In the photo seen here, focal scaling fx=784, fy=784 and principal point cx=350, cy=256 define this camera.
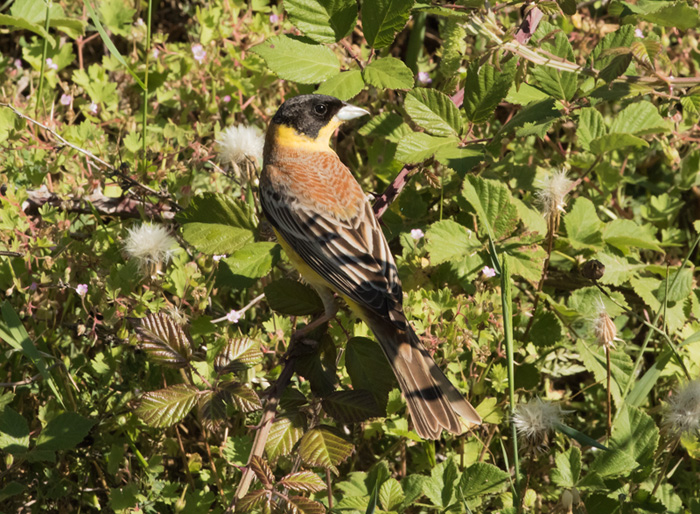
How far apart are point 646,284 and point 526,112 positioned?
3.80 feet

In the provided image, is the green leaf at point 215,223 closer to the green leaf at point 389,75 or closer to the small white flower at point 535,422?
the green leaf at point 389,75

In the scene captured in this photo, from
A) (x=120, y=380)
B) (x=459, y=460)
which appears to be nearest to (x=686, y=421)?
(x=459, y=460)

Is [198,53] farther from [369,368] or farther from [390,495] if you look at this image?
[390,495]

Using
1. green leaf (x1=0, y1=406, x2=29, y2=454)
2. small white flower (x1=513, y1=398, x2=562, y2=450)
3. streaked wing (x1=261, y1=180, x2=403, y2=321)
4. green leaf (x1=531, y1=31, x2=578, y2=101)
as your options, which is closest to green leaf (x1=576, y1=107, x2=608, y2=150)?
green leaf (x1=531, y1=31, x2=578, y2=101)

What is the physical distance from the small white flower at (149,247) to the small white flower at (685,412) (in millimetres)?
2235

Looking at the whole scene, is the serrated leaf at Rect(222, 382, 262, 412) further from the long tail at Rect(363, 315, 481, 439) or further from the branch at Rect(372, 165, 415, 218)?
the branch at Rect(372, 165, 415, 218)

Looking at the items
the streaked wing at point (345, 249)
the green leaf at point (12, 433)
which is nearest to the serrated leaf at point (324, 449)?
the streaked wing at point (345, 249)

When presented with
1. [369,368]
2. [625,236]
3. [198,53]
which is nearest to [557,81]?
[625,236]

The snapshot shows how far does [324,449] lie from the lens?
2645 mm

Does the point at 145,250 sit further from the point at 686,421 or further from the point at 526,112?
the point at 686,421

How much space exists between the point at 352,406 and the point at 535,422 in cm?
78

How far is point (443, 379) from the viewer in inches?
123

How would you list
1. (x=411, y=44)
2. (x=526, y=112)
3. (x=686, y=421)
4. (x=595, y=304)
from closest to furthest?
(x=686, y=421), (x=526, y=112), (x=595, y=304), (x=411, y=44)

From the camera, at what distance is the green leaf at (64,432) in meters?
3.20
